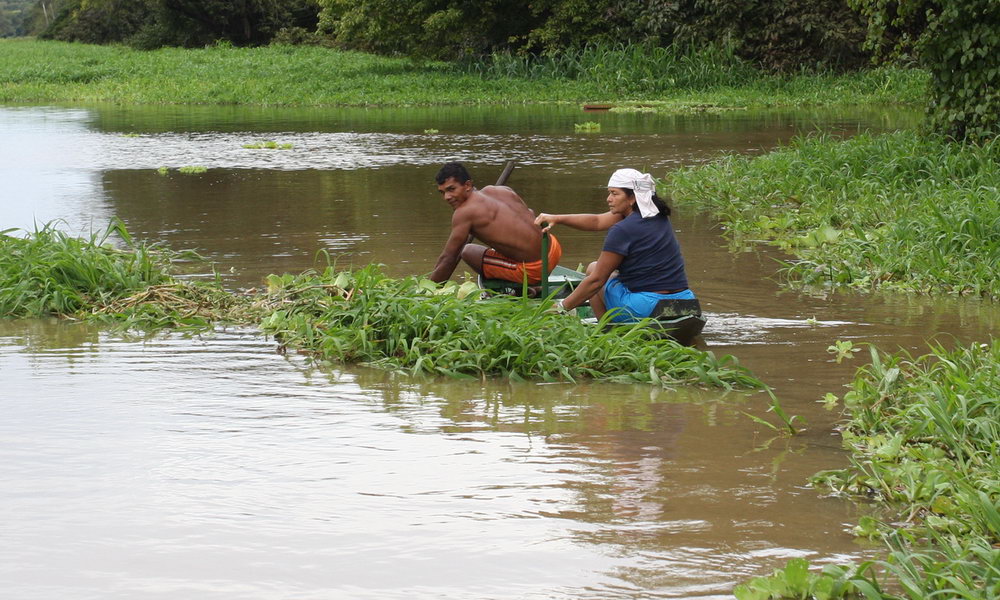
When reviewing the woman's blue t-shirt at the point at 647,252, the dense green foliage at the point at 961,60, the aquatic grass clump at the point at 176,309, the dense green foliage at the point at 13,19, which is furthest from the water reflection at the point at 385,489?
the dense green foliage at the point at 13,19

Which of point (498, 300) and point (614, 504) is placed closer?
point (614, 504)

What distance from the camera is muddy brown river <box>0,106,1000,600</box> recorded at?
4.43 m

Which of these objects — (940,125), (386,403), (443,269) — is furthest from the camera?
(940,125)

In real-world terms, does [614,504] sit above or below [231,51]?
below

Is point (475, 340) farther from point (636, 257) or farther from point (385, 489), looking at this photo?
point (385, 489)

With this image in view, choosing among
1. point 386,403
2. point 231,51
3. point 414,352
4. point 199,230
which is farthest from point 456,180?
point 231,51

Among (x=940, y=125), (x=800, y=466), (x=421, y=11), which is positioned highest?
(x=421, y=11)

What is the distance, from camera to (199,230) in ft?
42.6

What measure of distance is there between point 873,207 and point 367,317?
239 inches

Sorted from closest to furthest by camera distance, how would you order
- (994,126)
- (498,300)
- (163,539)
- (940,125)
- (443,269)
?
(163,539) → (498,300) → (443,269) → (994,126) → (940,125)

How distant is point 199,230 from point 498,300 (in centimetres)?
611

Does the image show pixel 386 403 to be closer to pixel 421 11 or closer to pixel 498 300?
pixel 498 300

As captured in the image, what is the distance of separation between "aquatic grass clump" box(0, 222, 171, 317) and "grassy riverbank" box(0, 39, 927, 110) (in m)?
19.7

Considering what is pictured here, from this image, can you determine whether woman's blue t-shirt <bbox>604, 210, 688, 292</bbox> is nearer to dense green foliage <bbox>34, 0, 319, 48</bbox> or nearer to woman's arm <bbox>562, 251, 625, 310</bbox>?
woman's arm <bbox>562, 251, 625, 310</bbox>
